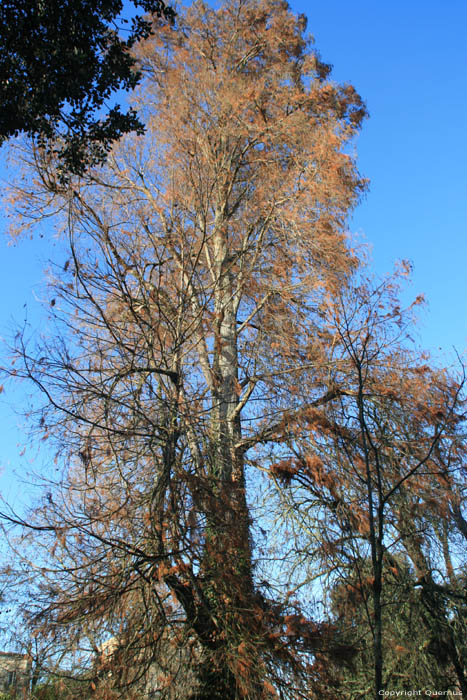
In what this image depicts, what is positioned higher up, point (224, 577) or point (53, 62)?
point (53, 62)

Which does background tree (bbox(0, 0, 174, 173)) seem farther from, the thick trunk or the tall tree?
the thick trunk

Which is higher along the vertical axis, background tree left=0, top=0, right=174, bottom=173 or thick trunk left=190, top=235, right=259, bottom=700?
background tree left=0, top=0, right=174, bottom=173

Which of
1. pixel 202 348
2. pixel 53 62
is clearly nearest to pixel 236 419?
pixel 202 348

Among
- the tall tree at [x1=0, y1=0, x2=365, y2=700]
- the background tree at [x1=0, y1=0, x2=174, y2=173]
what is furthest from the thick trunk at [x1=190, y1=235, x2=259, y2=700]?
the background tree at [x1=0, y1=0, x2=174, y2=173]

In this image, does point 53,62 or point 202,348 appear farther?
point 202,348

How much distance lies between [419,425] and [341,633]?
2.48 m

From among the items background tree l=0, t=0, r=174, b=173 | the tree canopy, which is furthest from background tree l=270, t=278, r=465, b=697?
background tree l=0, t=0, r=174, b=173

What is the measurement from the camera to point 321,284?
798 centimetres

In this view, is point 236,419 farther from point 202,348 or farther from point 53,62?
point 53,62

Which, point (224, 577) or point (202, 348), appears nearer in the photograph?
point (224, 577)

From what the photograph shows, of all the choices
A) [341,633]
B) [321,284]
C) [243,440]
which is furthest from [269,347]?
[341,633]

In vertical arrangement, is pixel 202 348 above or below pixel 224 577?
above

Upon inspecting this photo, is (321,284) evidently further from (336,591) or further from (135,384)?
(336,591)

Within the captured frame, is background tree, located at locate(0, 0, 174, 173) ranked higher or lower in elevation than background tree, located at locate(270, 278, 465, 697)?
higher
